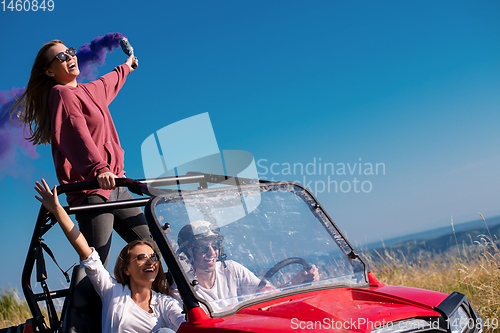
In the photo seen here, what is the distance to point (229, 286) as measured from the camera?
6.25 feet

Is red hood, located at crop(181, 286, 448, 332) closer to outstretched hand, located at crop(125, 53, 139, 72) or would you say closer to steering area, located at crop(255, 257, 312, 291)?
steering area, located at crop(255, 257, 312, 291)

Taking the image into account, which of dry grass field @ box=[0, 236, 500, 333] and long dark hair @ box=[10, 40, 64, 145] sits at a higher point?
long dark hair @ box=[10, 40, 64, 145]

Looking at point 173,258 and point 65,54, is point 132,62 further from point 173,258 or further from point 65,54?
point 173,258

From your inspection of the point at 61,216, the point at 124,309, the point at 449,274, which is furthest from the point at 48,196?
the point at 449,274

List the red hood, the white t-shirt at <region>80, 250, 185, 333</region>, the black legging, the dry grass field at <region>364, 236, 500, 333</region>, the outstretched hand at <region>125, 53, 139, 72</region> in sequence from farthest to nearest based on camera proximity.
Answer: the outstretched hand at <region>125, 53, 139, 72</region>, the dry grass field at <region>364, 236, 500, 333</region>, the black legging, the white t-shirt at <region>80, 250, 185, 333</region>, the red hood

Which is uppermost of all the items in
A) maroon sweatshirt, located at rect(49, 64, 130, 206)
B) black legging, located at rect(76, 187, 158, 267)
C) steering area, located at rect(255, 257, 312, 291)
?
maroon sweatshirt, located at rect(49, 64, 130, 206)

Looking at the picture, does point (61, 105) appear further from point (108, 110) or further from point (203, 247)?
point (203, 247)

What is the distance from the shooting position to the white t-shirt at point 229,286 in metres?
1.83

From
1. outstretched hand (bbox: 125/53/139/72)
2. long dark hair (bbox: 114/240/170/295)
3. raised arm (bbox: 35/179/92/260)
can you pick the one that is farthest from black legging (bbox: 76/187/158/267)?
outstretched hand (bbox: 125/53/139/72)

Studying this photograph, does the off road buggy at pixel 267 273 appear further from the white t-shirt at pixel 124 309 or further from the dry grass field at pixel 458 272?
the dry grass field at pixel 458 272

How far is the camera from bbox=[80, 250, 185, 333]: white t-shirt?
2.19 metres

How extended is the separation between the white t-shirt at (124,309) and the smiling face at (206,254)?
39cm

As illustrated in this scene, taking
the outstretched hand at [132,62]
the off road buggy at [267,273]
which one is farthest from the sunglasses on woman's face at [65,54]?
the off road buggy at [267,273]

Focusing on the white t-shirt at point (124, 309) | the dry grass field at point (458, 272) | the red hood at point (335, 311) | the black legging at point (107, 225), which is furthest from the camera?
the dry grass field at point (458, 272)
